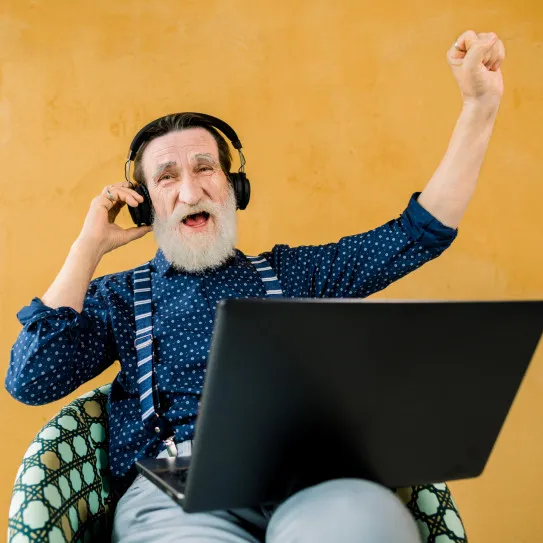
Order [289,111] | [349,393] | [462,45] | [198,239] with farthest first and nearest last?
[289,111]
[198,239]
[462,45]
[349,393]

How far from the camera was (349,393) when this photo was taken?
2.44 feet

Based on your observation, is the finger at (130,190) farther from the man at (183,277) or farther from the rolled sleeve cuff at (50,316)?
the rolled sleeve cuff at (50,316)

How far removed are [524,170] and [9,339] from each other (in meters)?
1.44

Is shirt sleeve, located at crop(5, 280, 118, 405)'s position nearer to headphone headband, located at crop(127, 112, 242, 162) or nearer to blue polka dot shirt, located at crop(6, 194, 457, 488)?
blue polka dot shirt, located at crop(6, 194, 457, 488)

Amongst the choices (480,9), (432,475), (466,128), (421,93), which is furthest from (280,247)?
(480,9)

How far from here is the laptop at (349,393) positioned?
68 centimetres

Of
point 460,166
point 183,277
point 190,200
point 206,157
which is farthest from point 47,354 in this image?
point 460,166

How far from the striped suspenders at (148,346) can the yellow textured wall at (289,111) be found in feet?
1.32

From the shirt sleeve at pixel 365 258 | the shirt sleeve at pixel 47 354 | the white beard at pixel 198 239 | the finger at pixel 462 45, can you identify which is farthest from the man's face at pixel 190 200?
the finger at pixel 462 45

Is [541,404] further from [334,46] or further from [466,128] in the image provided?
[334,46]

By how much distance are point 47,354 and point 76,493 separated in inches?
9.8

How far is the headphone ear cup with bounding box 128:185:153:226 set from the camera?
4.92 feet

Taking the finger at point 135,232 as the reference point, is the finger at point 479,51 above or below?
above

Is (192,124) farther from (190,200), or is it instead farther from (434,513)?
(434,513)
